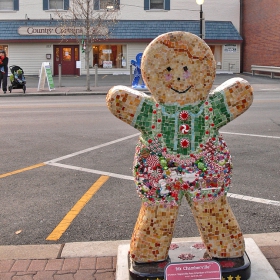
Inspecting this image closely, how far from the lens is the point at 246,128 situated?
10562 mm

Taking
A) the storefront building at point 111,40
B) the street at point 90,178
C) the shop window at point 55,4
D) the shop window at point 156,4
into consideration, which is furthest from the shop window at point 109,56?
the street at point 90,178

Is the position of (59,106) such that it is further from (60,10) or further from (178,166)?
(60,10)

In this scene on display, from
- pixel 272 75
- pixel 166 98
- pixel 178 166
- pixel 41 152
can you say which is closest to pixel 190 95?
pixel 166 98

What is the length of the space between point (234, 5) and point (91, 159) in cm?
2699

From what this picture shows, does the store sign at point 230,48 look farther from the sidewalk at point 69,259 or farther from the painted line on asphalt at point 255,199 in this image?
the sidewalk at point 69,259

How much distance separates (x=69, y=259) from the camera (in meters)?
3.86

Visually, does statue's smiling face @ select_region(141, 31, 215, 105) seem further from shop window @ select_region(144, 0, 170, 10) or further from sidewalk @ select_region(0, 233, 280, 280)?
shop window @ select_region(144, 0, 170, 10)

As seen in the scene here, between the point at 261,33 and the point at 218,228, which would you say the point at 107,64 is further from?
the point at 218,228

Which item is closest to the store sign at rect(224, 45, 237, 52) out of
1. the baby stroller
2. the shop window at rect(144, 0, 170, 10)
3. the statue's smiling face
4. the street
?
the shop window at rect(144, 0, 170, 10)

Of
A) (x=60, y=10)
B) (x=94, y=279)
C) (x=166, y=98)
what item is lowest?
(x=94, y=279)

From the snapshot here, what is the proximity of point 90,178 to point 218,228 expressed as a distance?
3535mm

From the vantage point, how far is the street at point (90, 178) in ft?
15.5

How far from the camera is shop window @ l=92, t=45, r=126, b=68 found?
103 ft

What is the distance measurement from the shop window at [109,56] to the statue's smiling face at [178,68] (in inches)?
1134
